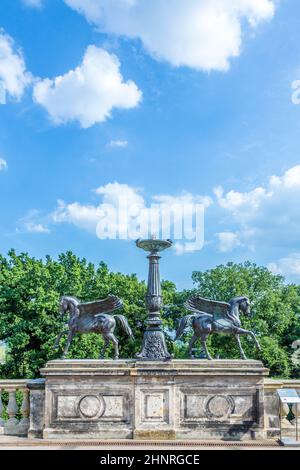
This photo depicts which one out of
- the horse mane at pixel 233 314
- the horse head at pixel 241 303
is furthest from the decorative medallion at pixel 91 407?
the horse head at pixel 241 303

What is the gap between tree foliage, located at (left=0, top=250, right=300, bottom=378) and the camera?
23859 mm

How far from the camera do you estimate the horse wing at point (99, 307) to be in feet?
36.2

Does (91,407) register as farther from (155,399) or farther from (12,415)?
(12,415)

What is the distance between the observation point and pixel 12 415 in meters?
10.8

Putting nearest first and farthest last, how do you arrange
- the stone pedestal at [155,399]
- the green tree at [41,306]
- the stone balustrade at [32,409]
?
1. the stone pedestal at [155,399]
2. the stone balustrade at [32,409]
3. the green tree at [41,306]

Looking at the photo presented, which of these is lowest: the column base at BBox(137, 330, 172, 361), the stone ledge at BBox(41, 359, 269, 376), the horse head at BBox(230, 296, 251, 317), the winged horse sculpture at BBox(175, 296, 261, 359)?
the stone ledge at BBox(41, 359, 269, 376)

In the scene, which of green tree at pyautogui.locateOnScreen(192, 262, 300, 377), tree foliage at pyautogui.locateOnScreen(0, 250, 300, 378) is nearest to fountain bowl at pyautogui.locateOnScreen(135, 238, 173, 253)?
tree foliage at pyautogui.locateOnScreen(0, 250, 300, 378)

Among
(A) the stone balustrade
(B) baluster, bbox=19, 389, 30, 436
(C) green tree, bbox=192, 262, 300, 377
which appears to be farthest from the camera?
(C) green tree, bbox=192, 262, 300, 377

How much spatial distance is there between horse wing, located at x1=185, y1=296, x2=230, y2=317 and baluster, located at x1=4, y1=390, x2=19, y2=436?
4.36m

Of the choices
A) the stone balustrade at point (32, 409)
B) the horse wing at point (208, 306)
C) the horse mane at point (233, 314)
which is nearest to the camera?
the stone balustrade at point (32, 409)

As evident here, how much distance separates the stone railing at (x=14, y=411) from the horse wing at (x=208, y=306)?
4.10m

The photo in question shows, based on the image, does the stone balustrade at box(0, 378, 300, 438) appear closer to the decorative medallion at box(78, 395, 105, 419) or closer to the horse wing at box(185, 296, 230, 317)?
the decorative medallion at box(78, 395, 105, 419)

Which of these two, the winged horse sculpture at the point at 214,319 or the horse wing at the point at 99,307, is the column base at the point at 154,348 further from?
the horse wing at the point at 99,307

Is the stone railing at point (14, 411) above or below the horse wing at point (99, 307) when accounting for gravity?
below
